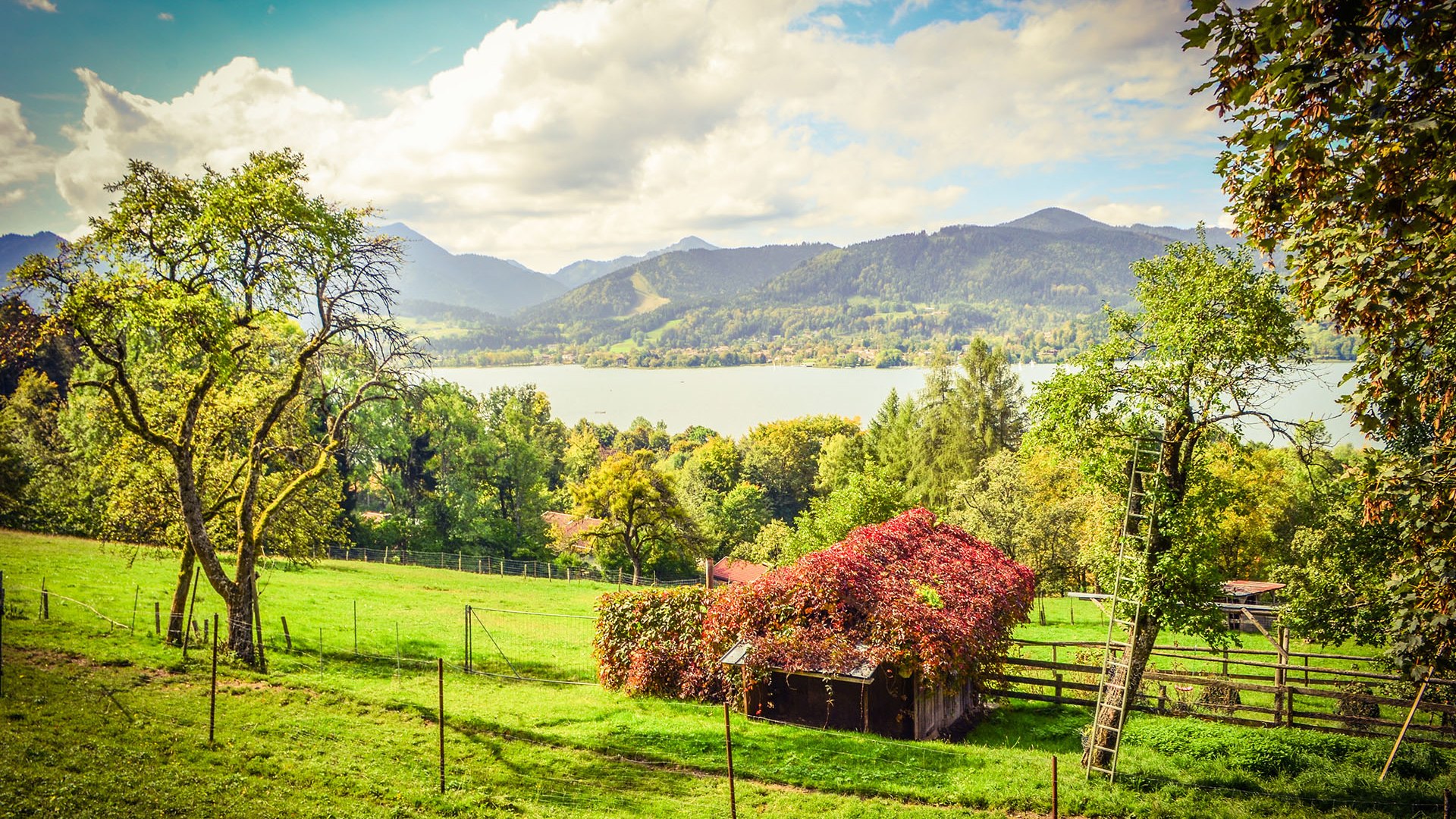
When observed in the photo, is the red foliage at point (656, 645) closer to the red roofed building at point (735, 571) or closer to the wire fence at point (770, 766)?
A: the wire fence at point (770, 766)

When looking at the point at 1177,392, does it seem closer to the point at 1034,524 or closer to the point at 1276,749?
the point at 1276,749

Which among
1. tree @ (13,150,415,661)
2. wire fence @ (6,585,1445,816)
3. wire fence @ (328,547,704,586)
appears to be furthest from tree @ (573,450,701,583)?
wire fence @ (6,585,1445,816)

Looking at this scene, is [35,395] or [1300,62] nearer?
[1300,62]

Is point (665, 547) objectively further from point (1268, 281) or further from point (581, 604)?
point (1268, 281)

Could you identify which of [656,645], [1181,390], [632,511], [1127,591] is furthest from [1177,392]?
[632,511]

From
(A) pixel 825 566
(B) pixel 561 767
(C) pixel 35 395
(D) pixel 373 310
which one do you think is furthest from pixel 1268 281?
(C) pixel 35 395

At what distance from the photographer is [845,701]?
1639 centimetres

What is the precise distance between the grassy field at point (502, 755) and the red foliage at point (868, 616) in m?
1.61

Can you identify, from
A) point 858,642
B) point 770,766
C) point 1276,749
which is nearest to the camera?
point 770,766

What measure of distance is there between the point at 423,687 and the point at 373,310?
9.06 meters

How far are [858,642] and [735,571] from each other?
33.6 meters

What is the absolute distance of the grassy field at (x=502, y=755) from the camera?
10.0 metres

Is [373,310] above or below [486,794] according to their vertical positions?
above

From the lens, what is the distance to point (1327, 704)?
63.4 feet
